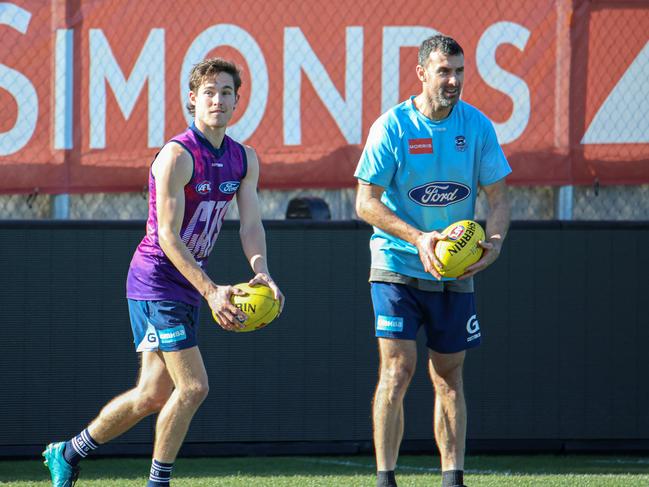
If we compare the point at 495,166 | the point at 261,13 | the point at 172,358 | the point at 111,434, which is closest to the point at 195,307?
the point at 172,358

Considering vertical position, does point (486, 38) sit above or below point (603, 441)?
above

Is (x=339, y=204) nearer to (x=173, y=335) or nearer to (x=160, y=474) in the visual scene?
(x=173, y=335)

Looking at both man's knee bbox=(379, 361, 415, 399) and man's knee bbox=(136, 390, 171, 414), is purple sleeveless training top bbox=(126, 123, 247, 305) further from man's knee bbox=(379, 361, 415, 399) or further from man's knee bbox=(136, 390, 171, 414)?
man's knee bbox=(379, 361, 415, 399)

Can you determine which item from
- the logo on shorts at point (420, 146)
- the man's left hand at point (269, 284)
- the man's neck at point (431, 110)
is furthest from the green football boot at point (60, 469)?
the man's neck at point (431, 110)

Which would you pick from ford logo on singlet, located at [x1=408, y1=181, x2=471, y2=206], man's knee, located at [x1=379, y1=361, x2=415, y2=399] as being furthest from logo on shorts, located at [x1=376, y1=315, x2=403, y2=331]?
ford logo on singlet, located at [x1=408, y1=181, x2=471, y2=206]

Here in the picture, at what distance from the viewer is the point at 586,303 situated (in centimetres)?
857

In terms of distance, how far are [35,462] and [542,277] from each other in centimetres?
385

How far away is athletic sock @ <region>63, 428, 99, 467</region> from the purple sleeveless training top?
801 mm

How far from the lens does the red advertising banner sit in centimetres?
845

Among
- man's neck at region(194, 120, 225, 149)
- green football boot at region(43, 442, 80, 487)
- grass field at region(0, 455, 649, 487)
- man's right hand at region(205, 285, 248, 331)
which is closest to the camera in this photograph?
man's right hand at region(205, 285, 248, 331)

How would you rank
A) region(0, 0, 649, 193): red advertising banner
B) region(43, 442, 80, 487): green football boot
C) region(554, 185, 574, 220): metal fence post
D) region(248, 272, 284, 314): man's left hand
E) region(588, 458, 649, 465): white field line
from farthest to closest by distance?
1. region(554, 185, 574, 220): metal fence post
2. region(0, 0, 649, 193): red advertising banner
3. region(588, 458, 649, 465): white field line
4. region(43, 442, 80, 487): green football boot
5. region(248, 272, 284, 314): man's left hand

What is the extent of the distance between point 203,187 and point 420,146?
44.7 inches

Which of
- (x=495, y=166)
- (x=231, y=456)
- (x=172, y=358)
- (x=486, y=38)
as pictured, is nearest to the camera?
(x=172, y=358)

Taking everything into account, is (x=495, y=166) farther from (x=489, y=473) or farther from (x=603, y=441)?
(x=603, y=441)
